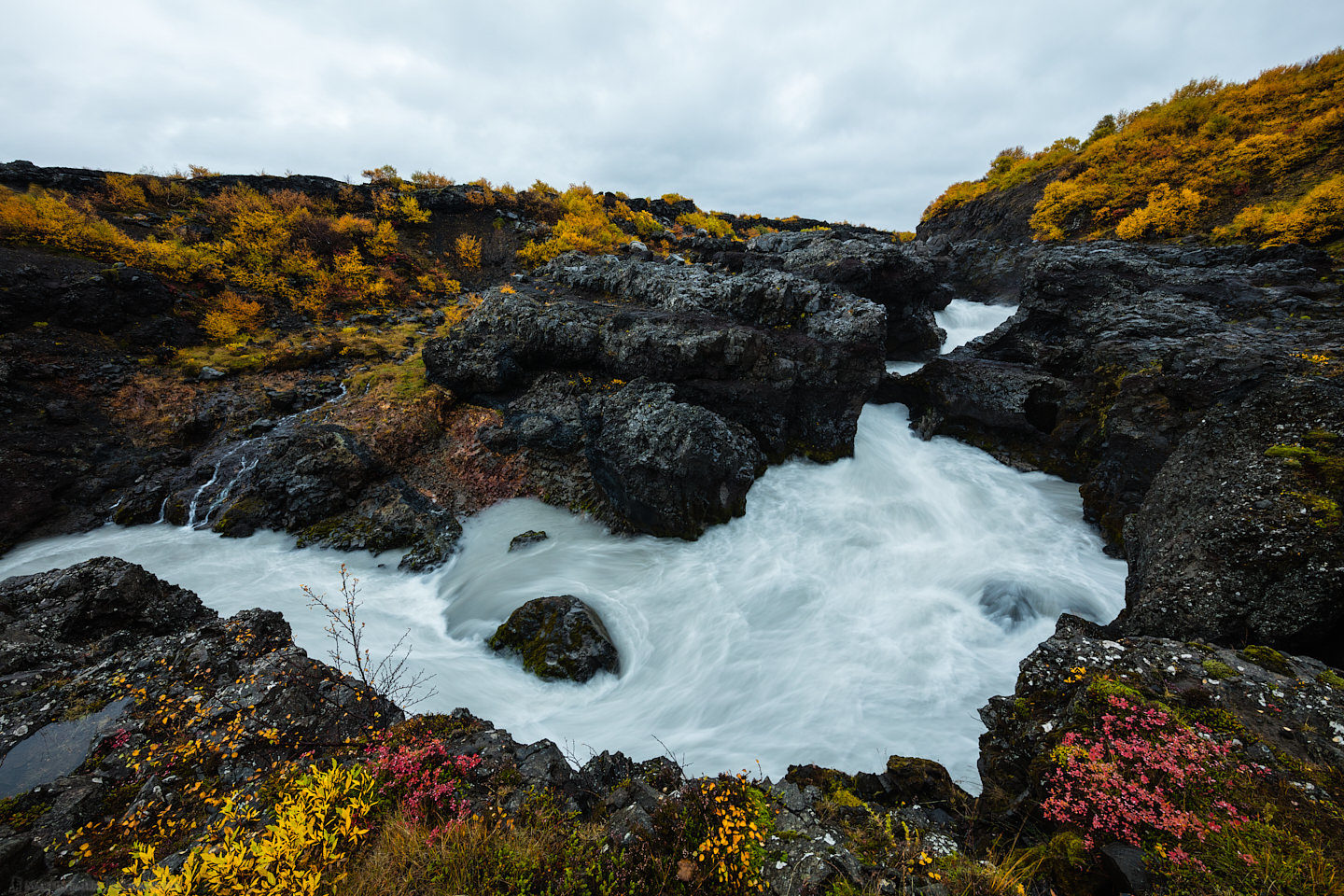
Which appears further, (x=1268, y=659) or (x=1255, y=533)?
(x=1255, y=533)

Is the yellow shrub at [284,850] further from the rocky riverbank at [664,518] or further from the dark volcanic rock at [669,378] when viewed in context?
the dark volcanic rock at [669,378]

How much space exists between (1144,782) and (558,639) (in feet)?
25.9

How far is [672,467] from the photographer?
10695mm

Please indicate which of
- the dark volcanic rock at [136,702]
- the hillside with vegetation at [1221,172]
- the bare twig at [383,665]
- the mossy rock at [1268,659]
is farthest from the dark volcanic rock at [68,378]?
the hillside with vegetation at [1221,172]

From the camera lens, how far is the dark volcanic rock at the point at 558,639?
7.96 m

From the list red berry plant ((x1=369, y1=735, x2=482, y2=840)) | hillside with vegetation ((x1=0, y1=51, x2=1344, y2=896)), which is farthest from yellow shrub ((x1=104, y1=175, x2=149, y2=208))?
red berry plant ((x1=369, y1=735, x2=482, y2=840))

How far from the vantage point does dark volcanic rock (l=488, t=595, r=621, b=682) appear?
313 inches

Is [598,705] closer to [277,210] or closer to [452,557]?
[452,557]

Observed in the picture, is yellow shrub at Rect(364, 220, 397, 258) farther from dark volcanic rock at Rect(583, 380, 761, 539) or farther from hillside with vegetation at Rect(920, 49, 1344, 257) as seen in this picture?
hillside with vegetation at Rect(920, 49, 1344, 257)

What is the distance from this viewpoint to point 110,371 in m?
13.5

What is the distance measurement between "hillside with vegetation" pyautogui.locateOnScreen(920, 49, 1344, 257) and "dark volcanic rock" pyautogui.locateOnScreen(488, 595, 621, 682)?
25693mm

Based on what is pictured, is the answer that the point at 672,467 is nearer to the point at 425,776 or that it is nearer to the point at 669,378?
the point at 669,378

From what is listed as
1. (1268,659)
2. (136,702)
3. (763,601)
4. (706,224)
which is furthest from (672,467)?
(706,224)

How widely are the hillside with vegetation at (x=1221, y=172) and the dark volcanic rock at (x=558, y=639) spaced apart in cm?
2569
